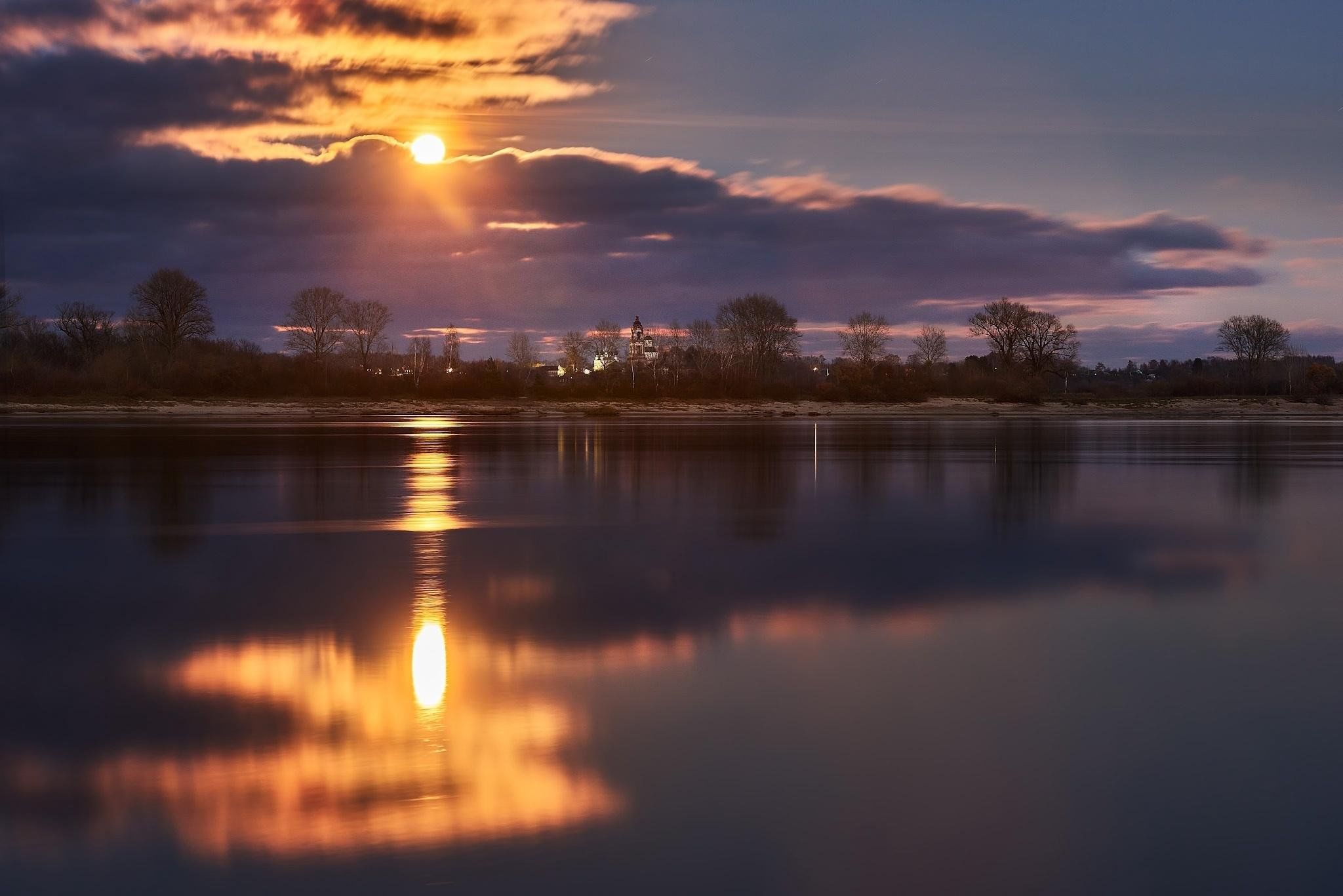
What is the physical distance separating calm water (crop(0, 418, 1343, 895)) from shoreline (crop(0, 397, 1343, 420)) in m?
59.1

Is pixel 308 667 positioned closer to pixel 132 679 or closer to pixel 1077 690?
pixel 132 679

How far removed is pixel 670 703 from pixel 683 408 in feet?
261

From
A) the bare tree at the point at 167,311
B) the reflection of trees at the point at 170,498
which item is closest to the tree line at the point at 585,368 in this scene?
the bare tree at the point at 167,311

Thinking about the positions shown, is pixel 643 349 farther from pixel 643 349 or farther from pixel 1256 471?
pixel 1256 471

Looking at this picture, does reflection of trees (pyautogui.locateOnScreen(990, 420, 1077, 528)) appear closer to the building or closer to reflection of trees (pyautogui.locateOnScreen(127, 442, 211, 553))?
reflection of trees (pyautogui.locateOnScreen(127, 442, 211, 553))

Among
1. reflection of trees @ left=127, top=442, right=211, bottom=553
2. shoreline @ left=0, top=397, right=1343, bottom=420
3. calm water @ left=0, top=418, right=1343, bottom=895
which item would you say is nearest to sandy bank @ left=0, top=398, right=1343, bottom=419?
shoreline @ left=0, top=397, right=1343, bottom=420

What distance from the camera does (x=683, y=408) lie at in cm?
8650

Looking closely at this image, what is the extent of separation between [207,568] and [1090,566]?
9.49m

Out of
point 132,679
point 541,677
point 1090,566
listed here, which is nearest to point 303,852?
point 541,677

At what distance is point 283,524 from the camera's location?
15930mm

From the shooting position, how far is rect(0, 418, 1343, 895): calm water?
4.91m

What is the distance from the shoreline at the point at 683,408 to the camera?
75312 millimetres

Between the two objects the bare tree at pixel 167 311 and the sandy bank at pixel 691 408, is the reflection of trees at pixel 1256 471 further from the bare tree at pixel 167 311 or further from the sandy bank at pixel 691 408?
the bare tree at pixel 167 311

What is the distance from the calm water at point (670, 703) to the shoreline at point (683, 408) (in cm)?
5912
